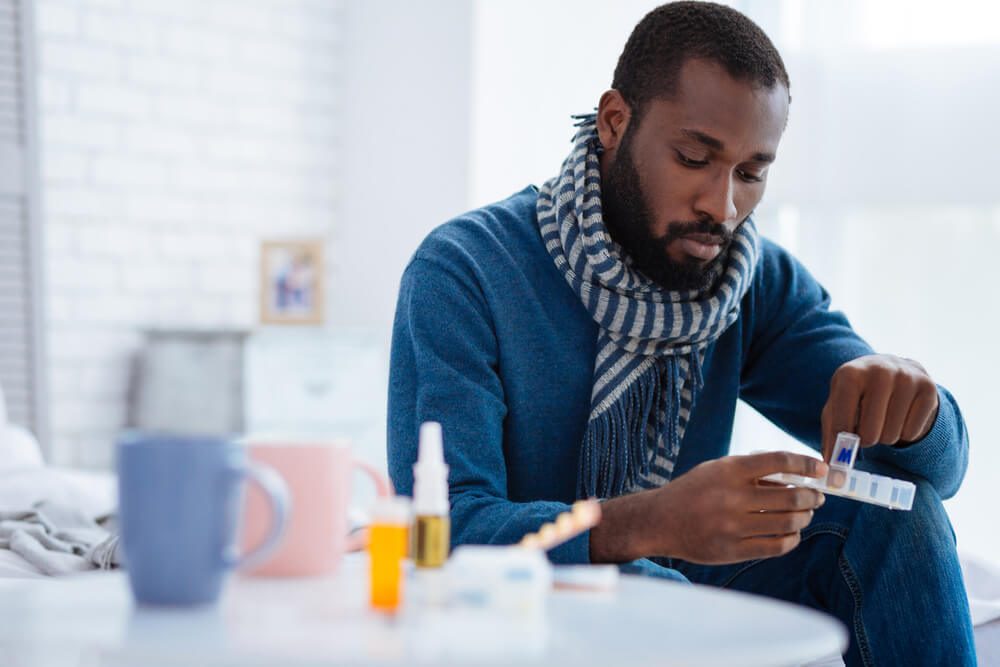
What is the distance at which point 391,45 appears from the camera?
4035 mm

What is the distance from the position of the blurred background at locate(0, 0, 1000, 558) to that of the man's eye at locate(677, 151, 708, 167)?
1.43 meters

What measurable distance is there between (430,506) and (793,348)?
0.93 m

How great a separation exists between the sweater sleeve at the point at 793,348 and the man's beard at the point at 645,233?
164 millimetres

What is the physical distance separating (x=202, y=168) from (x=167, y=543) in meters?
3.31

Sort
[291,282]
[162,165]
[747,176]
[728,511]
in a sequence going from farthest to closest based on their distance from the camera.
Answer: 1. [291,282]
2. [162,165]
3. [747,176]
4. [728,511]

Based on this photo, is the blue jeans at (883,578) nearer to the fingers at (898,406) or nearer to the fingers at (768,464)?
the fingers at (898,406)

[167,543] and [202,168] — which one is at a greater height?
[202,168]

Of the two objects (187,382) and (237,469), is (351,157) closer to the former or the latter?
(187,382)

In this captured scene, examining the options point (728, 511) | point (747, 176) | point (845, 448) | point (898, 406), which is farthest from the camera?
point (747, 176)

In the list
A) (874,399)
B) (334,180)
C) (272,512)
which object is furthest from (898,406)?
(334,180)

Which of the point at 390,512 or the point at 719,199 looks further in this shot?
the point at 719,199

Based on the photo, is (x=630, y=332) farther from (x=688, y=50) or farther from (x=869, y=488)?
(x=869, y=488)

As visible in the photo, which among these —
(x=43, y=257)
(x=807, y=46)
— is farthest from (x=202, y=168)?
(x=807, y=46)

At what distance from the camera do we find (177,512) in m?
0.75
